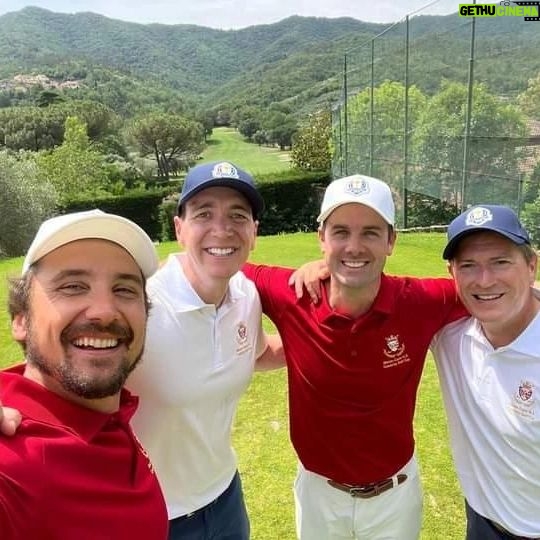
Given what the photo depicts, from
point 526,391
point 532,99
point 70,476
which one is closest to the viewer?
point 70,476

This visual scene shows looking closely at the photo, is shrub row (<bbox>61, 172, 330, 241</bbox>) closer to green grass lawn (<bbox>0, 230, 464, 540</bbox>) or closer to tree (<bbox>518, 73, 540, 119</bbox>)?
tree (<bbox>518, 73, 540, 119</bbox>)

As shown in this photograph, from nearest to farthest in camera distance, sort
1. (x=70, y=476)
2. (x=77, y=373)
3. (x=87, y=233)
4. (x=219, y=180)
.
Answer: (x=70, y=476)
(x=77, y=373)
(x=87, y=233)
(x=219, y=180)

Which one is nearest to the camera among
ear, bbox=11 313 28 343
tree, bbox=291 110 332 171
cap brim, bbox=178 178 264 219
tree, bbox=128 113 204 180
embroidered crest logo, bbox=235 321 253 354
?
ear, bbox=11 313 28 343

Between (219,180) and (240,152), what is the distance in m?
86.3

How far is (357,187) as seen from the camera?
8.98 ft

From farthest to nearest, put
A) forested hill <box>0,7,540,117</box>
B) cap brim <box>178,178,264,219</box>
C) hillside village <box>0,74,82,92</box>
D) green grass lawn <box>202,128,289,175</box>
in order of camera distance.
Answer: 1. hillside village <box>0,74,82,92</box>
2. forested hill <box>0,7,540,117</box>
3. green grass lawn <box>202,128,289,175</box>
4. cap brim <box>178,178,264,219</box>

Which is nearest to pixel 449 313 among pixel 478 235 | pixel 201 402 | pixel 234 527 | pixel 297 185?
pixel 478 235

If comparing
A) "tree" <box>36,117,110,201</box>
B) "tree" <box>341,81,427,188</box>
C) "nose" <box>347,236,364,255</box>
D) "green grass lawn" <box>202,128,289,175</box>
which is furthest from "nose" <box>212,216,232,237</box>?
"green grass lawn" <box>202,128,289,175</box>

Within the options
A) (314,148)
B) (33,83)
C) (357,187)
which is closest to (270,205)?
(314,148)

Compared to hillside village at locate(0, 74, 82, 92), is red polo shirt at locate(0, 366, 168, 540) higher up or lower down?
lower down

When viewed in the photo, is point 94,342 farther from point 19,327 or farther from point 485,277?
point 485,277

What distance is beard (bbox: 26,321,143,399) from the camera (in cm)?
171

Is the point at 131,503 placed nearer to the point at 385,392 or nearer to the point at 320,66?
the point at 385,392

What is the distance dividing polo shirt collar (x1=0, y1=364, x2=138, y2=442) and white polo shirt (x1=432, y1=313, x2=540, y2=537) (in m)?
1.57
